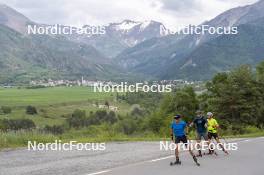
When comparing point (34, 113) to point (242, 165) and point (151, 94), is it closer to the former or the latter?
point (151, 94)

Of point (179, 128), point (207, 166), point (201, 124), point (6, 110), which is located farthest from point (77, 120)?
point (207, 166)

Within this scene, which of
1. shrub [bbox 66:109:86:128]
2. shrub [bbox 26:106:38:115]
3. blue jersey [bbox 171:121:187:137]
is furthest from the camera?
shrub [bbox 26:106:38:115]

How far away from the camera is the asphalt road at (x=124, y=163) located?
1472 cm

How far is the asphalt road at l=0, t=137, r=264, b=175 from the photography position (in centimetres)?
1472

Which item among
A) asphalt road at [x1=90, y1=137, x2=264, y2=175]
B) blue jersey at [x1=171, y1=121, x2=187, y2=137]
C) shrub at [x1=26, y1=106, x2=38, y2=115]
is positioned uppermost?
shrub at [x1=26, y1=106, x2=38, y2=115]

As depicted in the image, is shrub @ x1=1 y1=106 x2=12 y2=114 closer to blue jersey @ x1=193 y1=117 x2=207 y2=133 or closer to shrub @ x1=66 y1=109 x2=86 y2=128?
shrub @ x1=66 y1=109 x2=86 y2=128

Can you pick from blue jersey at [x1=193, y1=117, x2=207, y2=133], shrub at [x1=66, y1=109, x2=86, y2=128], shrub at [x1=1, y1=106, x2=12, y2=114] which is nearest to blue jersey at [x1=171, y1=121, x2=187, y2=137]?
blue jersey at [x1=193, y1=117, x2=207, y2=133]

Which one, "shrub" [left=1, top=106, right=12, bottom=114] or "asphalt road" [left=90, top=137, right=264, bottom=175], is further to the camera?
"shrub" [left=1, top=106, right=12, bottom=114]

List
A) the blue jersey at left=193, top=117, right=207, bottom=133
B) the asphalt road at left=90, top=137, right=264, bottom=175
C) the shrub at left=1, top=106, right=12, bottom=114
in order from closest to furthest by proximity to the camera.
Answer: the asphalt road at left=90, top=137, right=264, bottom=175 → the blue jersey at left=193, top=117, right=207, bottom=133 → the shrub at left=1, top=106, right=12, bottom=114

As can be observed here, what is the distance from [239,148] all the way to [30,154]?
29.9 ft

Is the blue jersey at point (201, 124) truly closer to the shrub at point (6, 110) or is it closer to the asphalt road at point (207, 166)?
the asphalt road at point (207, 166)

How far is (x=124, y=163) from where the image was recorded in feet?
55.4

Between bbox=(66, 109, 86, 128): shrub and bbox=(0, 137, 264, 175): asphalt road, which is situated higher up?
bbox=(66, 109, 86, 128): shrub

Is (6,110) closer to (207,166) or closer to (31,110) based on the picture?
(31,110)
